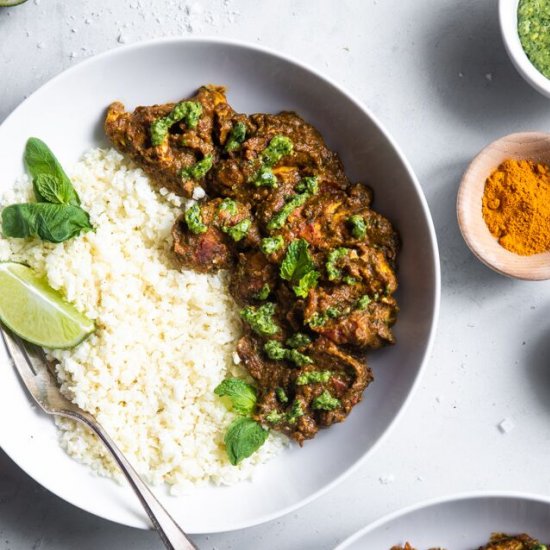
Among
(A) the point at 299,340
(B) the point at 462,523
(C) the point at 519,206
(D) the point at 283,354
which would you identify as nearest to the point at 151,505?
(D) the point at 283,354

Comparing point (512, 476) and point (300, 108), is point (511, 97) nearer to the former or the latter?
point (300, 108)

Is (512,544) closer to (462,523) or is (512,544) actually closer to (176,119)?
(462,523)

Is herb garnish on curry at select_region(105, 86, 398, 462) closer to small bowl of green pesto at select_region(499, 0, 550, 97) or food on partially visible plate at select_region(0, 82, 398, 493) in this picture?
food on partially visible plate at select_region(0, 82, 398, 493)

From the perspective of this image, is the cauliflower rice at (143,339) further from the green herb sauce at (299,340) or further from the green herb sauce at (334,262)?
the green herb sauce at (334,262)

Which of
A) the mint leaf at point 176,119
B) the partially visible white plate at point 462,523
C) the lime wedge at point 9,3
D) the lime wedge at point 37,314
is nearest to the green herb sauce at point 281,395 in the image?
the partially visible white plate at point 462,523

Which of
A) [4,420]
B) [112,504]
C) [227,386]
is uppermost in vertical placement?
[4,420]

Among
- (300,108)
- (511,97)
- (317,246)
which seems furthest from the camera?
(511,97)

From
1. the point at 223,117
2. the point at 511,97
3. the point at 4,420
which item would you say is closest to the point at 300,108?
the point at 223,117
